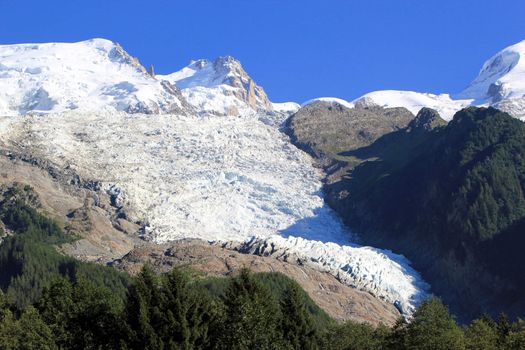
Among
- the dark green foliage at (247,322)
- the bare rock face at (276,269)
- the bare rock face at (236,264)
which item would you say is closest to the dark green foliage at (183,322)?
the dark green foliage at (247,322)

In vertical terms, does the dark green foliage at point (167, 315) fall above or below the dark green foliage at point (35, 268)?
below

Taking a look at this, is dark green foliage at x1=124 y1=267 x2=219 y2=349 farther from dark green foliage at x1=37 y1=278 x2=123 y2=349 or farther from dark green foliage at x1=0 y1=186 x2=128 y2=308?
dark green foliage at x1=0 y1=186 x2=128 y2=308

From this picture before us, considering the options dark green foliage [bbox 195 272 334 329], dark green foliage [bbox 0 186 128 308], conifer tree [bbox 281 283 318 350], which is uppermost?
dark green foliage [bbox 0 186 128 308]

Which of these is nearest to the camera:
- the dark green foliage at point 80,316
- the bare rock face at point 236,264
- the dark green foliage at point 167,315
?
the dark green foliage at point 167,315

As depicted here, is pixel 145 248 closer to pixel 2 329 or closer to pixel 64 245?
pixel 64 245

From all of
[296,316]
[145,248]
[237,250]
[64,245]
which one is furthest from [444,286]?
[296,316]

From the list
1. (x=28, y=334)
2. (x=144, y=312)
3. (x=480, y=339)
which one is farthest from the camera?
(x=480, y=339)

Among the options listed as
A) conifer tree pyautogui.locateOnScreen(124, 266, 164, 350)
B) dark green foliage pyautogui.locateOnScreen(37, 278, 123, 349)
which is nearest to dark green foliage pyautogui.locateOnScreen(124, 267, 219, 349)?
conifer tree pyautogui.locateOnScreen(124, 266, 164, 350)

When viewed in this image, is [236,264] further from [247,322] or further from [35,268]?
[247,322]

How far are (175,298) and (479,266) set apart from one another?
130939 mm

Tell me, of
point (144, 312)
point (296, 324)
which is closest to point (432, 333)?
point (296, 324)

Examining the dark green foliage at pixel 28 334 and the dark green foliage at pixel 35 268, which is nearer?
the dark green foliage at pixel 28 334

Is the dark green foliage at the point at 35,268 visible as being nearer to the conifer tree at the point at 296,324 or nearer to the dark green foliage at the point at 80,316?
the dark green foliage at the point at 80,316

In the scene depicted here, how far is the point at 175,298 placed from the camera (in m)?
64.4
